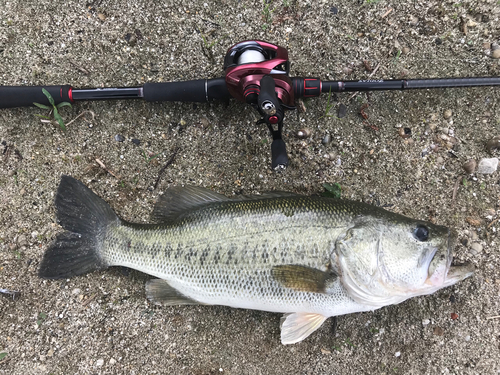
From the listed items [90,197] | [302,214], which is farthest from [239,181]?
[90,197]

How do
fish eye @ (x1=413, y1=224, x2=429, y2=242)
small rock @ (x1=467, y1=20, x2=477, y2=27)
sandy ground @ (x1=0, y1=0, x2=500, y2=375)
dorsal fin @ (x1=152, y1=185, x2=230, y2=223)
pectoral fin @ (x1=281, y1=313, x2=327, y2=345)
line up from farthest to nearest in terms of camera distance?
small rock @ (x1=467, y1=20, x2=477, y2=27), sandy ground @ (x1=0, y1=0, x2=500, y2=375), dorsal fin @ (x1=152, y1=185, x2=230, y2=223), pectoral fin @ (x1=281, y1=313, x2=327, y2=345), fish eye @ (x1=413, y1=224, x2=429, y2=242)

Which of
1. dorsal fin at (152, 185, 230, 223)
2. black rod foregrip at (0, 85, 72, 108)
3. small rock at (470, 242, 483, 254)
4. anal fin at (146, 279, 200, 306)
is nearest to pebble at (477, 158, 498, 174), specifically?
small rock at (470, 242, 483, 254)

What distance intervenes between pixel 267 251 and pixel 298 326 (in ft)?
2.16

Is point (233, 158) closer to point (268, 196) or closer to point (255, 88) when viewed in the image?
point (268, 196)

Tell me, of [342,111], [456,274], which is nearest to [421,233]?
[456,274]

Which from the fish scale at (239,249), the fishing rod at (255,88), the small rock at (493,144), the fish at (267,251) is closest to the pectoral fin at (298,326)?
the fish at (267,251)

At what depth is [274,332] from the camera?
248 cm

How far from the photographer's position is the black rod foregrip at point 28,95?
7.91 feet

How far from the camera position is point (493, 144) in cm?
249

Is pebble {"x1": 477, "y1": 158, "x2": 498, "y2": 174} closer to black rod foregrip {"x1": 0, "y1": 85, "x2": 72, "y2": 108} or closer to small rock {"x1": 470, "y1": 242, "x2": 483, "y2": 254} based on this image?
small rock {"x1": 470, "y1": 242, "x2": 483, "y2": 254}

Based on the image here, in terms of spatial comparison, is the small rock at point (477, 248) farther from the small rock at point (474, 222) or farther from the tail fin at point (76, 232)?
the tail fin at point (76, 232)

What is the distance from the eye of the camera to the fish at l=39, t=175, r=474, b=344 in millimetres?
1979

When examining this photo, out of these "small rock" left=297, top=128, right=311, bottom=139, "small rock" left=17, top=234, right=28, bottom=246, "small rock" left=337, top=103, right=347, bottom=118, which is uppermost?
"small rock" left=337, top=103, right=347, bottom=118

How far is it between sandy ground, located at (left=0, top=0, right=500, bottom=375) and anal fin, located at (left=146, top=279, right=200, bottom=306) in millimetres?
209
